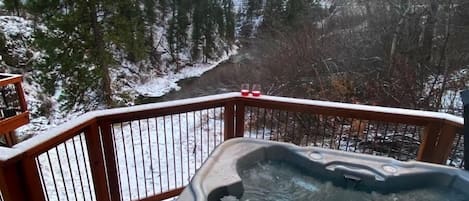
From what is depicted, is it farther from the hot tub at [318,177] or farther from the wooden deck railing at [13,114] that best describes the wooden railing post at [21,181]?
the wooden deck railing at [13,114]

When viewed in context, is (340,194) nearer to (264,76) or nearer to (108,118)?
(108,118)

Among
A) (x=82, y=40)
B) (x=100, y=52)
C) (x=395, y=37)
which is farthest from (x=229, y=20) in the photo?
(x=395, y=37)

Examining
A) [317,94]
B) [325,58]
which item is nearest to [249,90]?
[317,94]

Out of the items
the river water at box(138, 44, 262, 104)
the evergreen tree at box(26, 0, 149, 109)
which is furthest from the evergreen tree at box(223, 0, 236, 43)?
the evergreen tree at box(26, 0, 149, 109)

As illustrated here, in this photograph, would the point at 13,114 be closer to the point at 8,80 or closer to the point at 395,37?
the point at 8,80

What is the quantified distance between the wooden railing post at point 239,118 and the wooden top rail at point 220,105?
3 cm

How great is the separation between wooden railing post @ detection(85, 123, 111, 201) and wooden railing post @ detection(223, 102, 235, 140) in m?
0.91

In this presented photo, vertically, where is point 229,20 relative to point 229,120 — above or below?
above

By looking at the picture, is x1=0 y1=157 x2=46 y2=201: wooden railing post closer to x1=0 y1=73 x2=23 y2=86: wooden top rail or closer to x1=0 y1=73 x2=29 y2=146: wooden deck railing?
x1=0 y1=73 x2=23 y2=86: wooden top rail

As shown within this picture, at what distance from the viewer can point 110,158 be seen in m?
2.04

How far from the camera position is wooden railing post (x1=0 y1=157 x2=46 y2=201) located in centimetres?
142

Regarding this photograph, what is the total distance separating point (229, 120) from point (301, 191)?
32.8 inches

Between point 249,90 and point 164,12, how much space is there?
1215 centimetres

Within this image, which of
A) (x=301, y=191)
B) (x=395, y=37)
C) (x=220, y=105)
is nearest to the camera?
(x=301, y=191)
